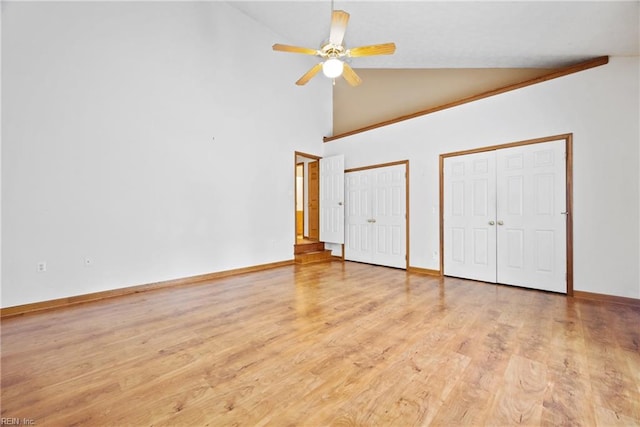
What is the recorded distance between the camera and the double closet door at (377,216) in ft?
17.4

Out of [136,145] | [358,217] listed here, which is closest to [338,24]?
[136,145]

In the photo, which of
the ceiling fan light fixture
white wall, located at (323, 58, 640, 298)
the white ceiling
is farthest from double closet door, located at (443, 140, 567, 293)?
the ceiling fan light fixture

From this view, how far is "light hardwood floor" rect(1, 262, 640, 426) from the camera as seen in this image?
147 centimetres

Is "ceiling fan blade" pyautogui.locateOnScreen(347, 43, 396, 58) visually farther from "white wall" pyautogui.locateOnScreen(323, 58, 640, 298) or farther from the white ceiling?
"white wall" pyautogui.locateOnScreen(323, 58, 640, 298)

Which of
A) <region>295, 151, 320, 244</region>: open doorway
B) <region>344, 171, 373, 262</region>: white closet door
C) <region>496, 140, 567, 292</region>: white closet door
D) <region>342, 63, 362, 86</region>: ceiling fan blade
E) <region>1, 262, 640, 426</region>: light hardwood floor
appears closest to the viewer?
<region>1, 262, 640, 426</region>: light hardwood floor

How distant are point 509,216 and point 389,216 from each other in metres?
2.01

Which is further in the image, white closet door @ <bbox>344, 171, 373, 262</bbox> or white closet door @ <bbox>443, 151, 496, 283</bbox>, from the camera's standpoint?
white closet door @ <bbox>344, 171, 373, 262</bbox>

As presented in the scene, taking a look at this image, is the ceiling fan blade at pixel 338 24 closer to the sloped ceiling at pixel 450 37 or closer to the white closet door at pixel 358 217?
the sloped ceiling at pixel 450 37

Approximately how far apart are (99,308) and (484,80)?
6438 millimetres

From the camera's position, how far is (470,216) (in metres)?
4.45

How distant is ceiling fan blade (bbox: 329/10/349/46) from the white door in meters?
3.22

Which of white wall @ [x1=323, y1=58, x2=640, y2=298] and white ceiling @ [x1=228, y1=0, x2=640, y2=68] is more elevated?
white ceiling @ [x1=228, y1=0, x2=640, y2=68]

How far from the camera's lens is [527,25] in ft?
10.6

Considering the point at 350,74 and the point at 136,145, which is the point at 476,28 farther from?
the point at 136,145
